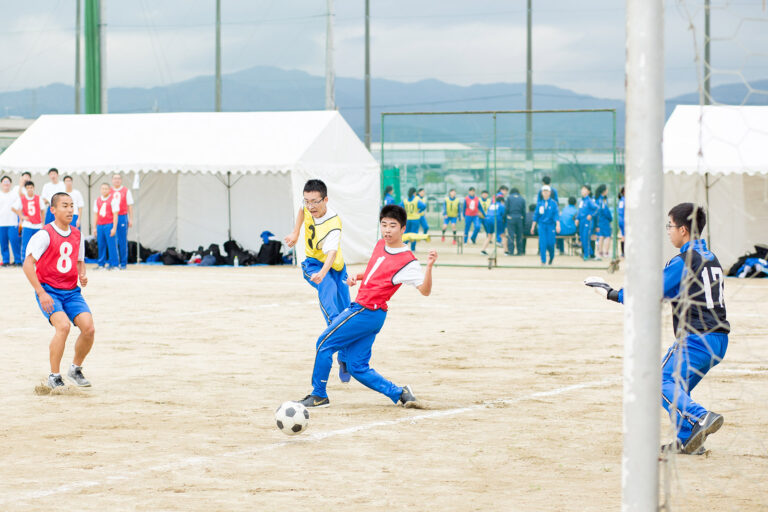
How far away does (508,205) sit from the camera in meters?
24.7

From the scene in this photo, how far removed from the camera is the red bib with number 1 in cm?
802

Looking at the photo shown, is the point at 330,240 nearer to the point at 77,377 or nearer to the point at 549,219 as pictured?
the point at 77,377

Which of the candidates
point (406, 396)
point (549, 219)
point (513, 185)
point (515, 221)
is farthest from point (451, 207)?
point (406, 396)

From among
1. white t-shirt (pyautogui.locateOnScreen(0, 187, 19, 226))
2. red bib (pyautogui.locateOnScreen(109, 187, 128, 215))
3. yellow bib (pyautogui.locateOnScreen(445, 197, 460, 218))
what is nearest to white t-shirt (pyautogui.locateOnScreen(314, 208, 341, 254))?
red bib (pyautogui.locateOnScreen(109, 187, 128, 215))

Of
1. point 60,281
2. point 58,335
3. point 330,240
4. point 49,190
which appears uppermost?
point 49,190

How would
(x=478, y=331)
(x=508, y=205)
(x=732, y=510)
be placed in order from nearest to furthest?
1. (x=732, y=510)
2. (x=478, y=331)
3. (x=508, y=205)

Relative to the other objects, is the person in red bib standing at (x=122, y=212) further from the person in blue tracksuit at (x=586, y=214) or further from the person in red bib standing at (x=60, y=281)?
the person in red bib standing at (x=60, y=281)

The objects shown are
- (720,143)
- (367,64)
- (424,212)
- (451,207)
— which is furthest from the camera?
(367,64)

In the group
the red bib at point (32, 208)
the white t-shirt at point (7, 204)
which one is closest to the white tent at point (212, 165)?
the white t-shirt at point (7, 204)

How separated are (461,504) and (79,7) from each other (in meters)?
39.1

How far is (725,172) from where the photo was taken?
18.5m

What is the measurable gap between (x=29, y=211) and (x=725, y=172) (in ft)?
41.9

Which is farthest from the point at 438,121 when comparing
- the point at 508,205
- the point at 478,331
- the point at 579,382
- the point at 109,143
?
the point at 579,382

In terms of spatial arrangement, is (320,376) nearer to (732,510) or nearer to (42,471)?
(42,471)
